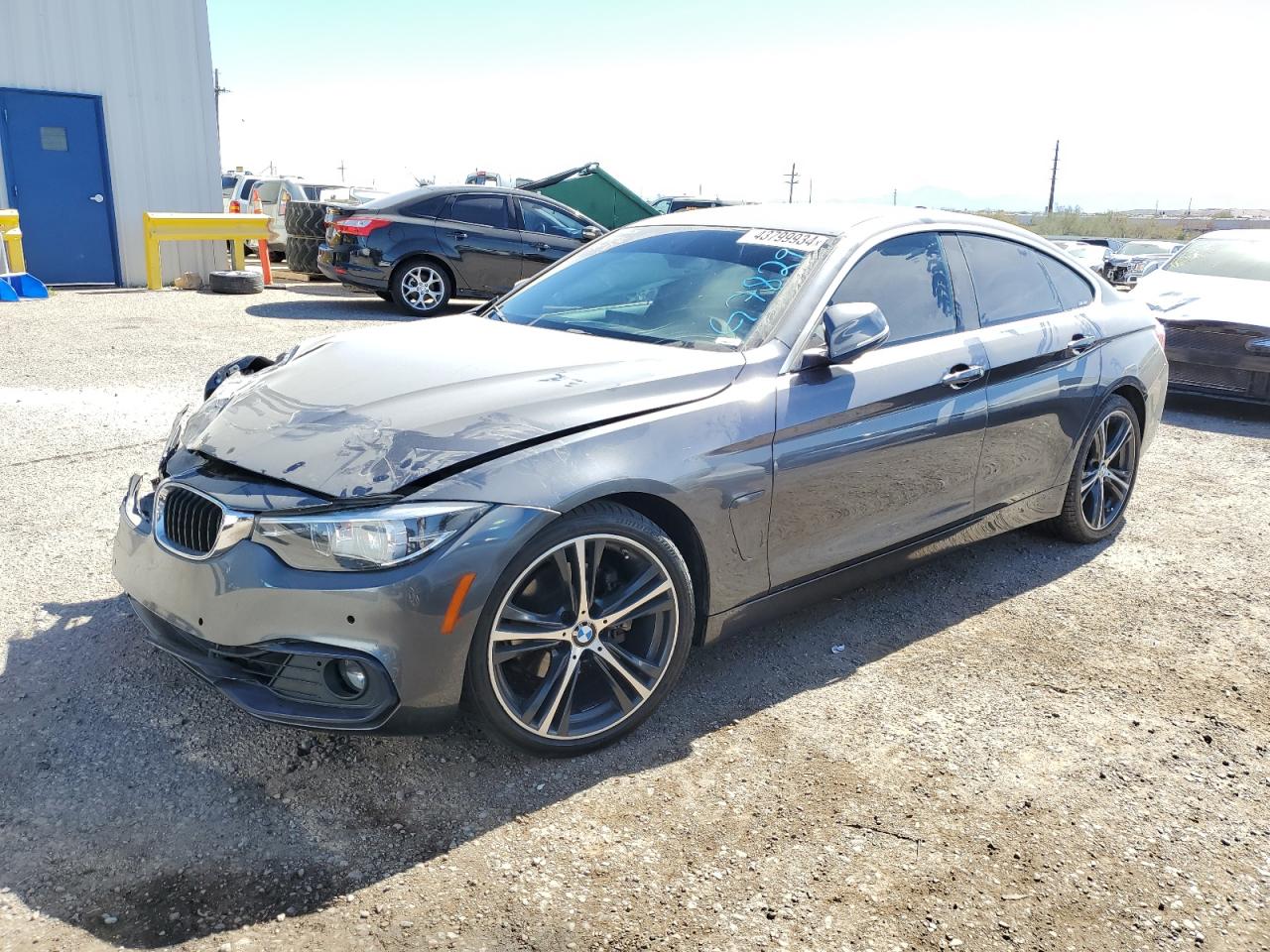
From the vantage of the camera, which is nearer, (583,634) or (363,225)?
(583,634)

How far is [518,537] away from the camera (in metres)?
2.79

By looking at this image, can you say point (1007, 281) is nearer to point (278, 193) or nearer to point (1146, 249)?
point (278, 193)

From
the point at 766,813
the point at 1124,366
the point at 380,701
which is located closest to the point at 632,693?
the point at 766,813

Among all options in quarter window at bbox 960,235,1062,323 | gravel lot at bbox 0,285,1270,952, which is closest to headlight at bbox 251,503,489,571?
gravel lot at bbox 0,285,1270,952

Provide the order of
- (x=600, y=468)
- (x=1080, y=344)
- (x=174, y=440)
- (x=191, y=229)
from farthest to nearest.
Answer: (x=191, y=229) → (x=1080, y=344) → (x=174, y=440) → (x=600, y=468)

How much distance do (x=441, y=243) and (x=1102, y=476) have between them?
9051mm

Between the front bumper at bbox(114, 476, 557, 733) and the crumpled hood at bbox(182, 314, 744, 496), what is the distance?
0.21m

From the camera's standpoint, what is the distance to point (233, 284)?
1403 cm

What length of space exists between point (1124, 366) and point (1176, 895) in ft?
9.88

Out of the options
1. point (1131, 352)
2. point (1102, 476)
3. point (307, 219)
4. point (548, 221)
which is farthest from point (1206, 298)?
point (307, 219)

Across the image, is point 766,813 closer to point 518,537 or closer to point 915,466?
point 518,537

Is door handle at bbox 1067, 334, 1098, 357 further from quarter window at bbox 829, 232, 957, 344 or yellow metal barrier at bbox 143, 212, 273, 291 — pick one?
yellow metal barrier at bbox 143, 212, 273, 291

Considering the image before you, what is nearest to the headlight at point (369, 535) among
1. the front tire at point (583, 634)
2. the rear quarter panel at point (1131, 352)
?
the front tire at point (583, 634)

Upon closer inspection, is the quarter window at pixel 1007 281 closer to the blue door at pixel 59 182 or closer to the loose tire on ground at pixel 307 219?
the loose tire on ground at pixel 307 219
